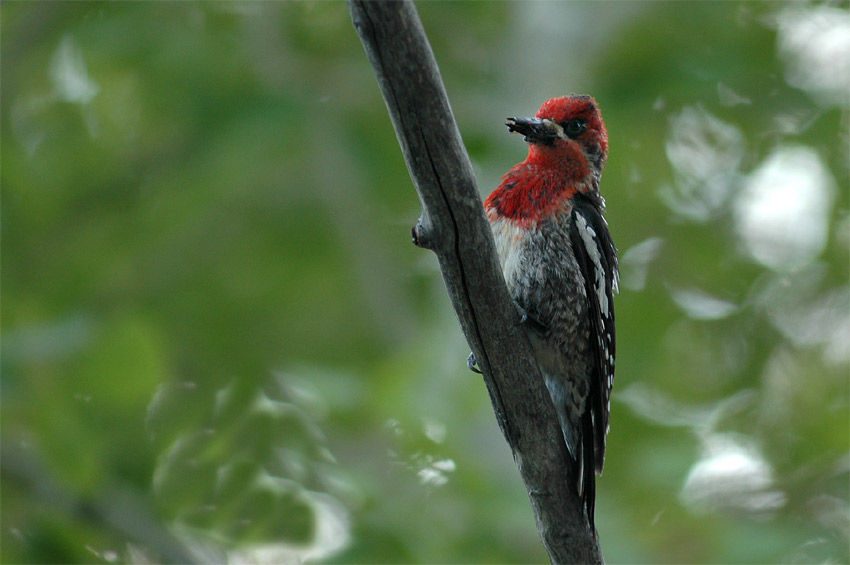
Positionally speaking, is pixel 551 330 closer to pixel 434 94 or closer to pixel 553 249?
pixel 553 249

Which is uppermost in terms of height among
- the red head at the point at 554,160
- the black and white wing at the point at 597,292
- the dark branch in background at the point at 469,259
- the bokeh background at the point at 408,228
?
the bokeh background at the point at 408,228

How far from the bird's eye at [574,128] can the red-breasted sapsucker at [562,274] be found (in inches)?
5.4

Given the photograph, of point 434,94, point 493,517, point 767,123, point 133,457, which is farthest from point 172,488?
point 767,123

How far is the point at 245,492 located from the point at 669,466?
2.99m

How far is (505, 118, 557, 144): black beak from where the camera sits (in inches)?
179

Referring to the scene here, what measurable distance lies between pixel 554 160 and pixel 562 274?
2.11 feet

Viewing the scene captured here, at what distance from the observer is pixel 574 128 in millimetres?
4848

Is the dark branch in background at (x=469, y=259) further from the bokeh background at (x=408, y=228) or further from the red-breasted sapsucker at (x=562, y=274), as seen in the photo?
the bokeh background at (x=408, y=228)

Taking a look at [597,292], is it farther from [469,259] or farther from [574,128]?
[469,259]

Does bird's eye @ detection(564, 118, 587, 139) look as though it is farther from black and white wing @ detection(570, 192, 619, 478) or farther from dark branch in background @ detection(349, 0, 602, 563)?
dark branch in background @ detection(349, 0, 602, 563)

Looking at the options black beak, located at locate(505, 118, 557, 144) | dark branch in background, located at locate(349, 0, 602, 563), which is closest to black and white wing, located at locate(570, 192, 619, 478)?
black beak, located at locate(505, 118, 557, 144)

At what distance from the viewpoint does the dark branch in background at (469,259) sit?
8.90 ft

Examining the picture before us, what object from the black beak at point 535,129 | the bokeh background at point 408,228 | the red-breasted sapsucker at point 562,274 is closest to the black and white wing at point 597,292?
the red-breasted sapsucker at point 562,274

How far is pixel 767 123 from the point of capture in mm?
9633
